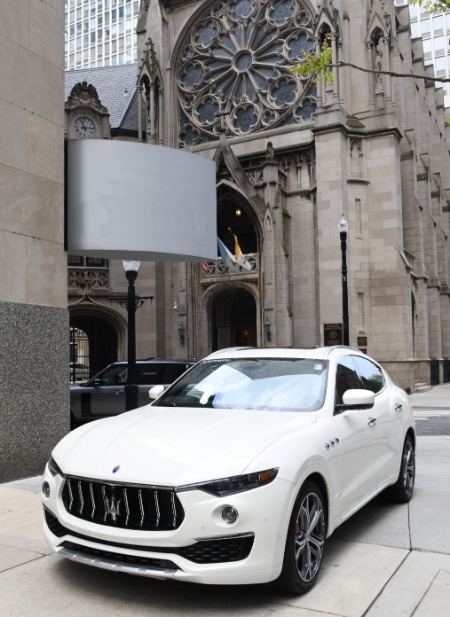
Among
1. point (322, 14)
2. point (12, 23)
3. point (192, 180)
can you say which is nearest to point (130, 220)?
point (192, 180)

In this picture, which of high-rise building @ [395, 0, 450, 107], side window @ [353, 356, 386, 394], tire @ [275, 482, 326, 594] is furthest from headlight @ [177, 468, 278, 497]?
high-rise building @ [395, 0, 450, 107]

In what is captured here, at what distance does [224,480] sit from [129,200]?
5.83 meters

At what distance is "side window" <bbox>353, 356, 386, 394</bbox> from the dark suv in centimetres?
679

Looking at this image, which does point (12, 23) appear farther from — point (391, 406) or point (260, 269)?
point (260, 269)

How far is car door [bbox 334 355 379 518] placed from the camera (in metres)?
4.69

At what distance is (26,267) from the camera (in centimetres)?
776

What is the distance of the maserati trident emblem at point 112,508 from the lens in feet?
12.1

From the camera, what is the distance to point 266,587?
393 cm

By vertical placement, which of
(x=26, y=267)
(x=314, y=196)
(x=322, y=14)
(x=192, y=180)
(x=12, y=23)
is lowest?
(x=26, y=267)

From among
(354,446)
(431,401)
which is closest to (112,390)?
(354,446)

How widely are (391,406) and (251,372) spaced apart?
1655mm

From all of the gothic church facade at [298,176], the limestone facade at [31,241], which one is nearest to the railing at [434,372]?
the gothic church facade at [298,176]

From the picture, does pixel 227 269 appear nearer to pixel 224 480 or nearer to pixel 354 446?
pixel 354 446

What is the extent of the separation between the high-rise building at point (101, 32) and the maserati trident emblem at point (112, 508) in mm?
105225
